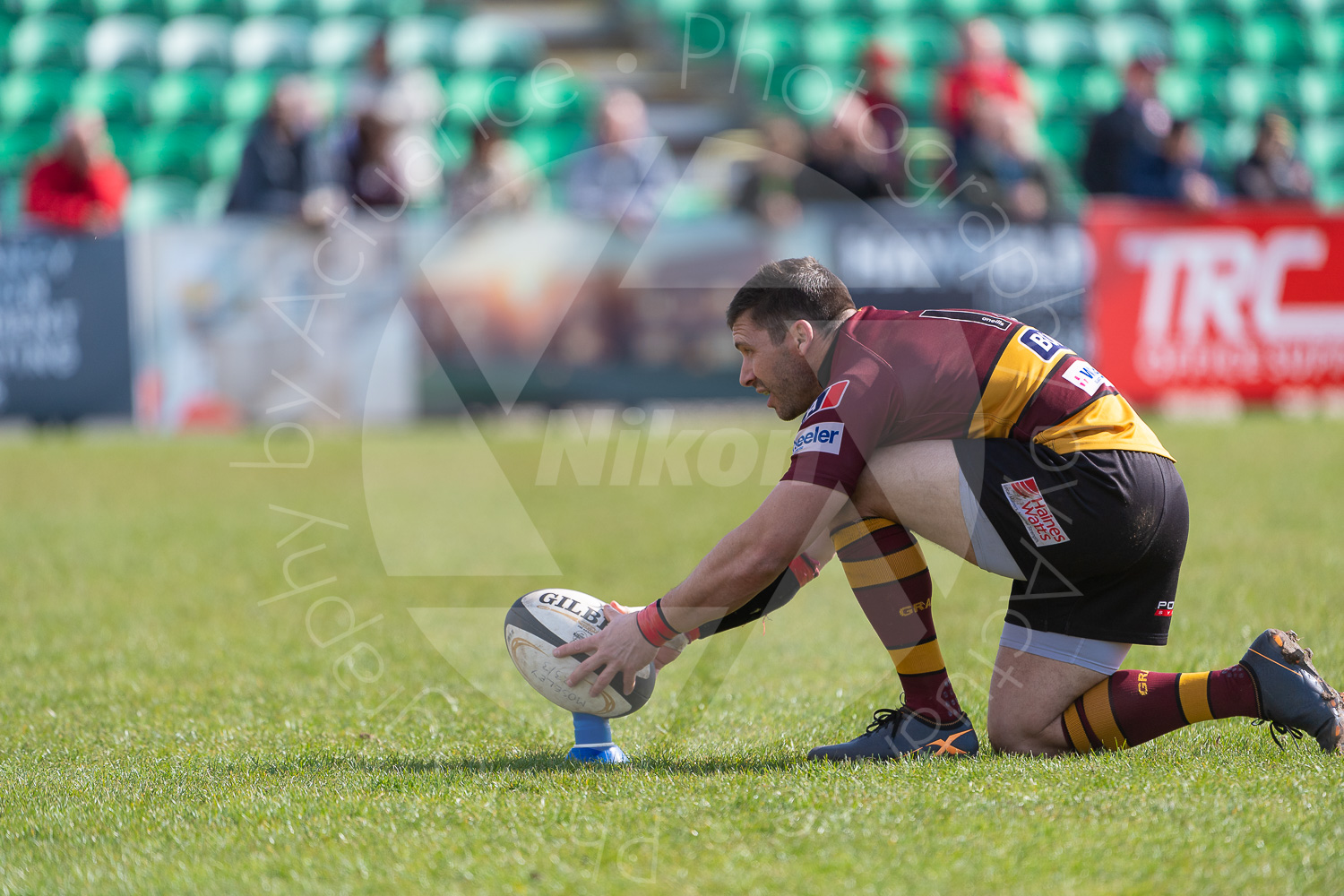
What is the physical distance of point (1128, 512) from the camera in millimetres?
3701

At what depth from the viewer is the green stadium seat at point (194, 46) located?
17.1 m

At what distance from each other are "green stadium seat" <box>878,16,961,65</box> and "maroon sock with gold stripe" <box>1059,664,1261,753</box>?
15521 millimetres

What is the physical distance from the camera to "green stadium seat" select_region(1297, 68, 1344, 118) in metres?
18.5

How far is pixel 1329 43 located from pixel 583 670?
750 inches

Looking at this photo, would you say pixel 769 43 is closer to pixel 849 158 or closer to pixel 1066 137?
pixel 1066 137

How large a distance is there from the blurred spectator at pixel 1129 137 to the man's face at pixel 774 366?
36.7 ft

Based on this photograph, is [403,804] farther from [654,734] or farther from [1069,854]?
[1069,854]

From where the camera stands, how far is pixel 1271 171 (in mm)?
14516

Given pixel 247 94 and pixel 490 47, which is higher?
pixel 490 47

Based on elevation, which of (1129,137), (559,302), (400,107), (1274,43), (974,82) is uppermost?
(1274,43)

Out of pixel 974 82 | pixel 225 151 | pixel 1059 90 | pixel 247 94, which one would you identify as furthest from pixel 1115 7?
pixel 225 151

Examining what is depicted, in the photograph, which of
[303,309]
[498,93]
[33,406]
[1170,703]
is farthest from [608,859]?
[498,93]

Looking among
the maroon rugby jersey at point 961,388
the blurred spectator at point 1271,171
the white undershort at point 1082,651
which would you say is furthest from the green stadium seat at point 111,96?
the white undershort at point 1082,651

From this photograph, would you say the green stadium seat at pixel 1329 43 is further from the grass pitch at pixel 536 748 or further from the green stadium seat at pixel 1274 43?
Answer: the grass pitch at pixel 536 748
